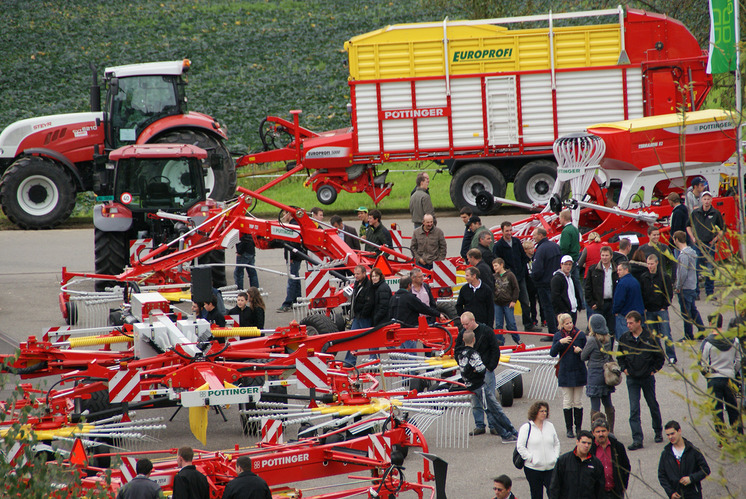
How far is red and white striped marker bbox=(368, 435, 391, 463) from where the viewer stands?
7910 mm

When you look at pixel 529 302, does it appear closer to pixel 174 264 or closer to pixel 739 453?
pixel 174 264

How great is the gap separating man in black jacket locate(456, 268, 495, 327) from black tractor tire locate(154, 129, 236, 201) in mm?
7234

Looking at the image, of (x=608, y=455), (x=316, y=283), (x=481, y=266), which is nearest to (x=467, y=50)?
(x=481, y=266)

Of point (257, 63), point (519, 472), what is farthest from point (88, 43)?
point (519, 472)

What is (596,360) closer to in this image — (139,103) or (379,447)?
(379,447)

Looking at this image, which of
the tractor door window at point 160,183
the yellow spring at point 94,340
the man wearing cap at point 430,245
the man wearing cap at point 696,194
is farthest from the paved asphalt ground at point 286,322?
the man wearing cap at point 430,245

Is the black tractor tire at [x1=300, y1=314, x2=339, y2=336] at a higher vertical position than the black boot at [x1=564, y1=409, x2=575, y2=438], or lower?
higher

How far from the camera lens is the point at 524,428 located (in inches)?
306

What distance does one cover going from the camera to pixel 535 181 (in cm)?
2006

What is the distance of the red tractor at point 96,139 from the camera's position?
1803cm

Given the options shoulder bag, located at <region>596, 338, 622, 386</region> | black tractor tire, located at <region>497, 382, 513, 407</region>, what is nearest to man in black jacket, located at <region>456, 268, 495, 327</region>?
black tractor tire, located at <region>497, 382, 513, 407</region>

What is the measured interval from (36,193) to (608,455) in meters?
15.2

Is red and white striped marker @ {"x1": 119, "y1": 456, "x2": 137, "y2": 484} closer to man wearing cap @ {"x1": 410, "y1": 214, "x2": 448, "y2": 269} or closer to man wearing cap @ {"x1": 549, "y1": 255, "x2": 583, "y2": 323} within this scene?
man wearing cap @ {"x1": 549, "y1": 255, "x2": 583, "y2": 323}

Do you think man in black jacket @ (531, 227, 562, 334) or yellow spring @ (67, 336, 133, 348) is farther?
man in black jacket @ (531, 227, 562, 334)
